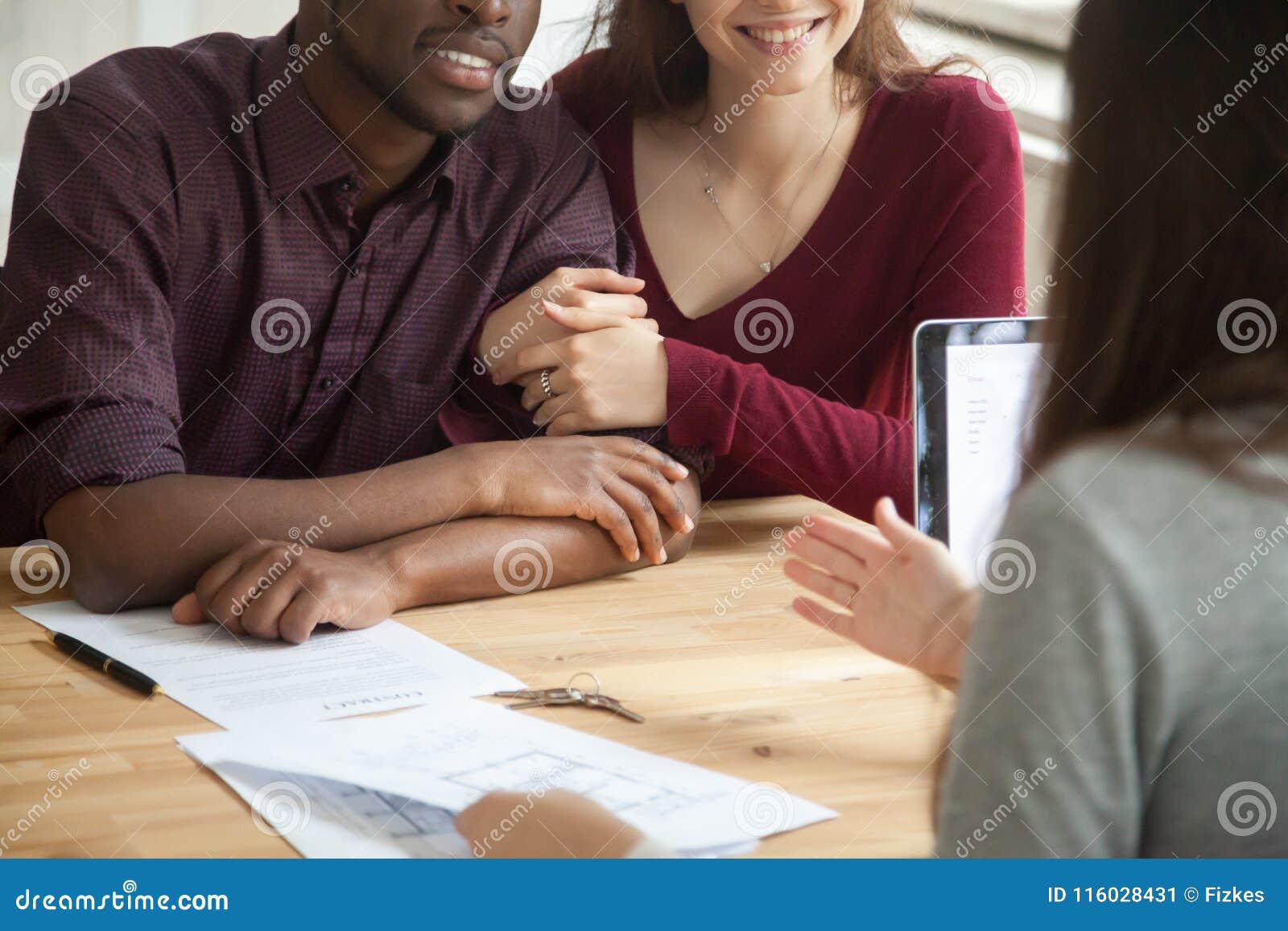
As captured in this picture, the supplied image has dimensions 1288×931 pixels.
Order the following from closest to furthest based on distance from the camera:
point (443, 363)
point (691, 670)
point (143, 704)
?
point (143, 704) → point (691, 670) → point (443, 363)

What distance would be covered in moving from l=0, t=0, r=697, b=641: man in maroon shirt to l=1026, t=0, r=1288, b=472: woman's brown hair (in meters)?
0.78

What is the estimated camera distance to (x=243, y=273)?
5.09 ft

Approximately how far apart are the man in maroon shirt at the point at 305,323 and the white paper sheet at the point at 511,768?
9.2 inches

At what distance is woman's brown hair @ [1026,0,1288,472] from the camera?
629 mm

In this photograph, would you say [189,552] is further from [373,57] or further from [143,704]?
[373,57]

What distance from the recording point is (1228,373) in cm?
63

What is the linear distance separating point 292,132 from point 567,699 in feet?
2.83

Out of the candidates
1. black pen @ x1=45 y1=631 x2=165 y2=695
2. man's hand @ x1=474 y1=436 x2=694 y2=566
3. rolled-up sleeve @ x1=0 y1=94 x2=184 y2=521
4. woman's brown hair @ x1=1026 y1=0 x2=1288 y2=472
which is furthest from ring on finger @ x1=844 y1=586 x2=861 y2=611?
rolled-up sleeve @ x1=0 y1=94 x2=184 y2=521

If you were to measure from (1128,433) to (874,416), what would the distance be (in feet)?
3.28

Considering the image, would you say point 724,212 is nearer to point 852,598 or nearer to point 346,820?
point 852,598

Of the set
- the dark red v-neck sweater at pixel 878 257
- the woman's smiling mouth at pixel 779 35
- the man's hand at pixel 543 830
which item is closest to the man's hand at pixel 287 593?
the man's hand at pixel 543 830

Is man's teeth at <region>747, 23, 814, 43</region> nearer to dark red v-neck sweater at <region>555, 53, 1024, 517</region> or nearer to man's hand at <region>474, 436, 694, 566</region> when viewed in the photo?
dark red v-neck sweater at <region>555, 53, 1024, 517</region>

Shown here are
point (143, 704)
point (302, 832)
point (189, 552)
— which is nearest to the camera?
point (302, 832)

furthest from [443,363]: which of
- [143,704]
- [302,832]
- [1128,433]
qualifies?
[1128,433]
